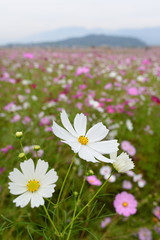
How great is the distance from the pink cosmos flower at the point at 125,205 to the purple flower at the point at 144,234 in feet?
0.71

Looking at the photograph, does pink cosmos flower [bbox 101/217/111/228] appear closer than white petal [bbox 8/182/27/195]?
No

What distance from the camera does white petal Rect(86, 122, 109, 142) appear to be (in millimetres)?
607

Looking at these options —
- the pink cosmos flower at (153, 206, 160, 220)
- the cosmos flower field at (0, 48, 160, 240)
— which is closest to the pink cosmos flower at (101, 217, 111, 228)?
the cosmos flower field at (0, 48, 160, 240)

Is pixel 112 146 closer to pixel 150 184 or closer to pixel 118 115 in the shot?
pixel 150 184

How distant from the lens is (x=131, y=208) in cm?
114

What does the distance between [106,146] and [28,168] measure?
219mm

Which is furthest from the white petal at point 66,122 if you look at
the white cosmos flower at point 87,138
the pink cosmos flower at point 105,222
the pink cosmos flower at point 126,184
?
the pink cosmos flower at point 126,184

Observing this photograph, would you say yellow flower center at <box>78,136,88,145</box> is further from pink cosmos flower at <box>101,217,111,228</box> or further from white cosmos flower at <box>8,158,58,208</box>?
pink cosmos flower at <box>101,217,111,228</box>

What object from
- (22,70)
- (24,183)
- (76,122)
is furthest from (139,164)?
(22,70)

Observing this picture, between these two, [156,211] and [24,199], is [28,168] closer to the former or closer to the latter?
[24,199]

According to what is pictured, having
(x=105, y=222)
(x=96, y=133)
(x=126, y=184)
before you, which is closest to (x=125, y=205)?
(x=105, y=222)

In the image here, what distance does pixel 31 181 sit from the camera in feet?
1.71

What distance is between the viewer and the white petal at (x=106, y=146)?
1.76 feet

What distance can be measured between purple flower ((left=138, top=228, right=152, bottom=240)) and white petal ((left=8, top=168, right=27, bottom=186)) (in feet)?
3.41
